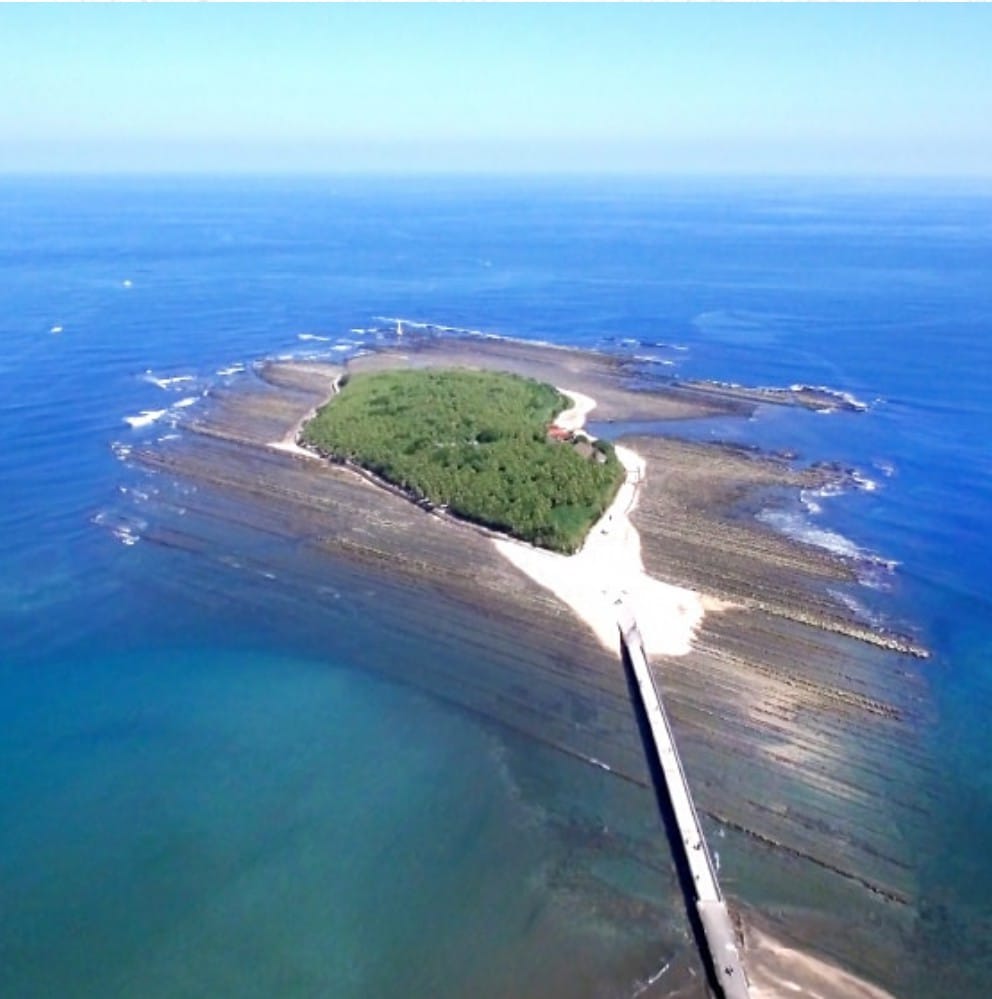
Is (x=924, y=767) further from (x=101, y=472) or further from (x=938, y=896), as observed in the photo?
(x=101, y=472)

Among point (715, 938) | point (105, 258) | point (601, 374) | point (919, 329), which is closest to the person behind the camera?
point (715, 938)

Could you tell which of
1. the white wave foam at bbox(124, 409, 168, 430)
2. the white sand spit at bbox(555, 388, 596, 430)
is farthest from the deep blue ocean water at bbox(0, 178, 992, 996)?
the white sand spit at bbox(555, 388, 596, 430)

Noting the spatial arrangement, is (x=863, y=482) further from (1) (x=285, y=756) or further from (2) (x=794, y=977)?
(1) (x=285, y=756)

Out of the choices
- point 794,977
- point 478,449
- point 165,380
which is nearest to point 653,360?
point 478,449

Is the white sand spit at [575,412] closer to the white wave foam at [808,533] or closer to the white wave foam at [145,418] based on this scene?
the white wave foam at [808,533]

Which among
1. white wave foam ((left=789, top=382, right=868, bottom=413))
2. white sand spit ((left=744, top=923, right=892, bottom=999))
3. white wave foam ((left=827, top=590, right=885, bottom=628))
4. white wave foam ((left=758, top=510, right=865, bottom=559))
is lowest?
white wave foam ((left=789, top=382, right=868, bottom=413))

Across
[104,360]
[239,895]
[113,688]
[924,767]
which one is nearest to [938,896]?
[924,767]

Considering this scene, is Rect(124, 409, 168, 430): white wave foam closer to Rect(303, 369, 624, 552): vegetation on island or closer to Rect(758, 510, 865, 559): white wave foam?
Rect(303, 369, 624, 552): vegetation on island
